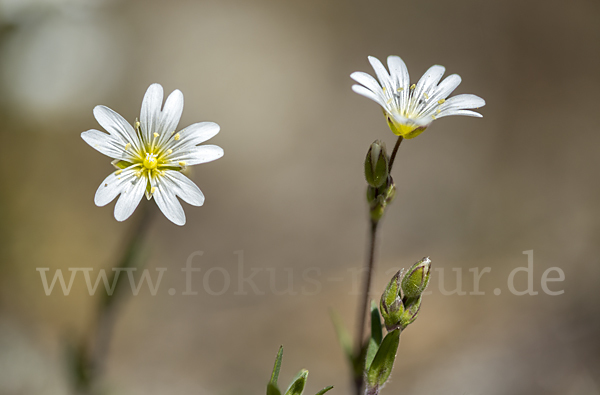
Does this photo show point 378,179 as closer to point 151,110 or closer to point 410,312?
point 410,312

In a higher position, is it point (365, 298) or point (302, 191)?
point (302, 191)

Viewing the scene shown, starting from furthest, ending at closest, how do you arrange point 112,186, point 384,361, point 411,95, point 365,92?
point 411,95 < point 112,186 < point 384,361 < point 365,92

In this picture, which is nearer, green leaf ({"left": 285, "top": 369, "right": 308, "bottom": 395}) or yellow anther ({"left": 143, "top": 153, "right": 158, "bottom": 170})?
green leaf ({"left": 285, "top": 369, "right": 308, "bottom": 395})

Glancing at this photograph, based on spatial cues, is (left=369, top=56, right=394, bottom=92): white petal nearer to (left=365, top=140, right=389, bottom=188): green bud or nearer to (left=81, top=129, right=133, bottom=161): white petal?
(left=365, top=140, right=389, bottom=188): green bud

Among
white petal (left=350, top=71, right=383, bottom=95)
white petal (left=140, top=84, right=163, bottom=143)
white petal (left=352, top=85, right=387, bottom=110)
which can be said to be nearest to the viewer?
white petal (left=352, top=85, right=387, bottom=110)

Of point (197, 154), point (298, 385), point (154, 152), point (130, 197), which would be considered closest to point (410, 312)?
point (298, 385)

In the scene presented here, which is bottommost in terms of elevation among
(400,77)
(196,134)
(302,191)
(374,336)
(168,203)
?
(374,336)

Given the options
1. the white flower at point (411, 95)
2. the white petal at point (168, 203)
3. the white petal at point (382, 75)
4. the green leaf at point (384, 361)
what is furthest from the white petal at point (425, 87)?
the white petal at point (168, 203)

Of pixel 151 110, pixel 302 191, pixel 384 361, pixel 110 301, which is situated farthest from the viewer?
pixel 302 191

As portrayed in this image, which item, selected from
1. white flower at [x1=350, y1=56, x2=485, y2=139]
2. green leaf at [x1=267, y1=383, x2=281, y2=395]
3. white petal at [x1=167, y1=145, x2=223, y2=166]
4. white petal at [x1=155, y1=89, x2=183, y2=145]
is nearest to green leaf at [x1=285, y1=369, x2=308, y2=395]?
green leaf at [x1=267, y1=383, x2=281, y2=395]
